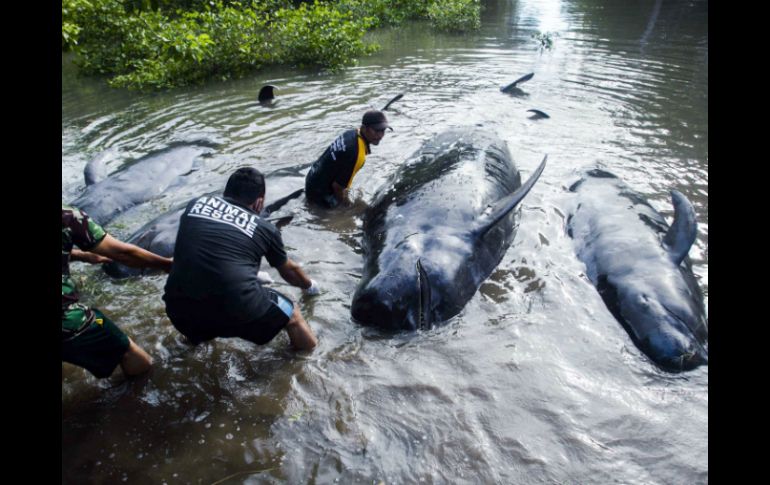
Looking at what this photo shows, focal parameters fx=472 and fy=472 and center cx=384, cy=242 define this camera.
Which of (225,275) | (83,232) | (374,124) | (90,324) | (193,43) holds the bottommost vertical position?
(90,324)

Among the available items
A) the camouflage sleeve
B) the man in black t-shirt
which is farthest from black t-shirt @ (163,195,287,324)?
the camouflage sleeve

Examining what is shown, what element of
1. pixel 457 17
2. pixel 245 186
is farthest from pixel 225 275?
pixel 457 17

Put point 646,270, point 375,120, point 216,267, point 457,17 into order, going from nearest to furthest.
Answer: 1. point 216,267
2. point 646,270
3. point 375,120
4. point 457,17

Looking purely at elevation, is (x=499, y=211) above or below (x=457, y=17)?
below

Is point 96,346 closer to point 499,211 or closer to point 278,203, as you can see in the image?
point 278,203

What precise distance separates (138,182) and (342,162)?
117 inches

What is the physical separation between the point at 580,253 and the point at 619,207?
2.65 ft

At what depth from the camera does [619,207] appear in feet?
16.9

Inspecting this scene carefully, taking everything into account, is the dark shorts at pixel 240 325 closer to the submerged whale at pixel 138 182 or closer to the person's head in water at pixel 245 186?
the person's head in water at pixel 245 186

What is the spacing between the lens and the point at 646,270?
407cm

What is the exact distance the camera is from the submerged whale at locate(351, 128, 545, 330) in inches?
153

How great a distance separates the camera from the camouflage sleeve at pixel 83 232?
305 centimetres

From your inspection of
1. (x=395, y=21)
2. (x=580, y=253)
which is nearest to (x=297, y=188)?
(x=580, y=253)

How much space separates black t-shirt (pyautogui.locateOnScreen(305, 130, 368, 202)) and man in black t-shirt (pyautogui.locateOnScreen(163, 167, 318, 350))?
2.40 meters
